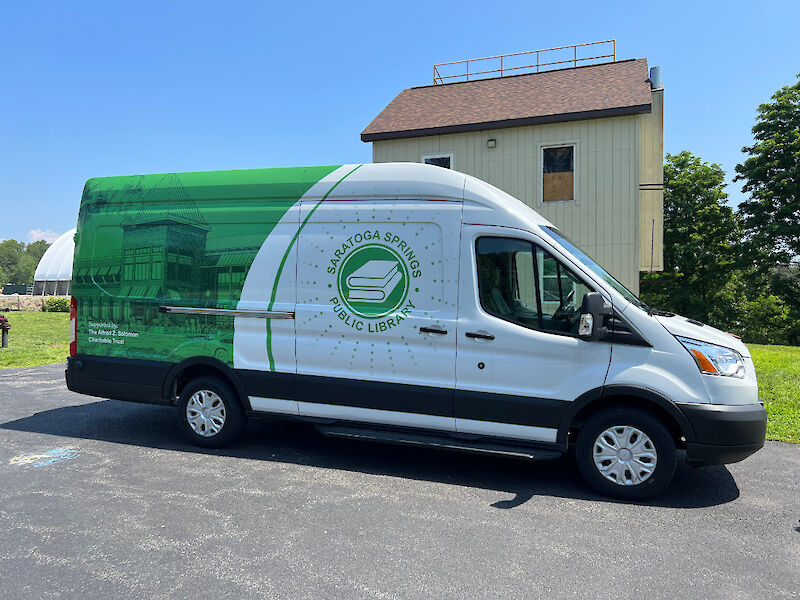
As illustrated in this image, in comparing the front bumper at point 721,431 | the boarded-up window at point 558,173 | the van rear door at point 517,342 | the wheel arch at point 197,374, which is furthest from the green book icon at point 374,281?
the boarded-up window at point 558,173

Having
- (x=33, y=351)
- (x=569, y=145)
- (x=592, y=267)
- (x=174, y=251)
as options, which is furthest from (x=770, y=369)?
(x=33, y=351)

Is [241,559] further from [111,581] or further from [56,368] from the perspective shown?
[56,368]

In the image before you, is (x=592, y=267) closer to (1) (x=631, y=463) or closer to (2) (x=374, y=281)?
(1) (x=631, y=463)

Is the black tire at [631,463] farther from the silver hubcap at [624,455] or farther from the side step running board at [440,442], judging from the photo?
the side step running board at [440,442]

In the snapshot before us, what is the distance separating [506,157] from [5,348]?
551 inches

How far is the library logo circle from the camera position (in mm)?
5176

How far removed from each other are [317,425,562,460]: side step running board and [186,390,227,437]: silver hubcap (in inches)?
44.9

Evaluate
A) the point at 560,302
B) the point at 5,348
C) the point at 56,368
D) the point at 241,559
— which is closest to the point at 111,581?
the point at 241,559

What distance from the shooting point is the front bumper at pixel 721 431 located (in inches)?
171

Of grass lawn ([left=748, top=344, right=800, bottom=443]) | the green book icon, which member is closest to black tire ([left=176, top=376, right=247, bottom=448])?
the green book icon

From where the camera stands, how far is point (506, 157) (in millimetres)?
14445

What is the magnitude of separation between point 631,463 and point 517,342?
4.24 feet

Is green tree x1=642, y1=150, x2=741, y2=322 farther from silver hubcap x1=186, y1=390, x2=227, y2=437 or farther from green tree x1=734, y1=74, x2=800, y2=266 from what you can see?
silver hubcap x1=186, y1=390, x2=227, y2=437

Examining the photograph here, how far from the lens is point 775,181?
31297mm
